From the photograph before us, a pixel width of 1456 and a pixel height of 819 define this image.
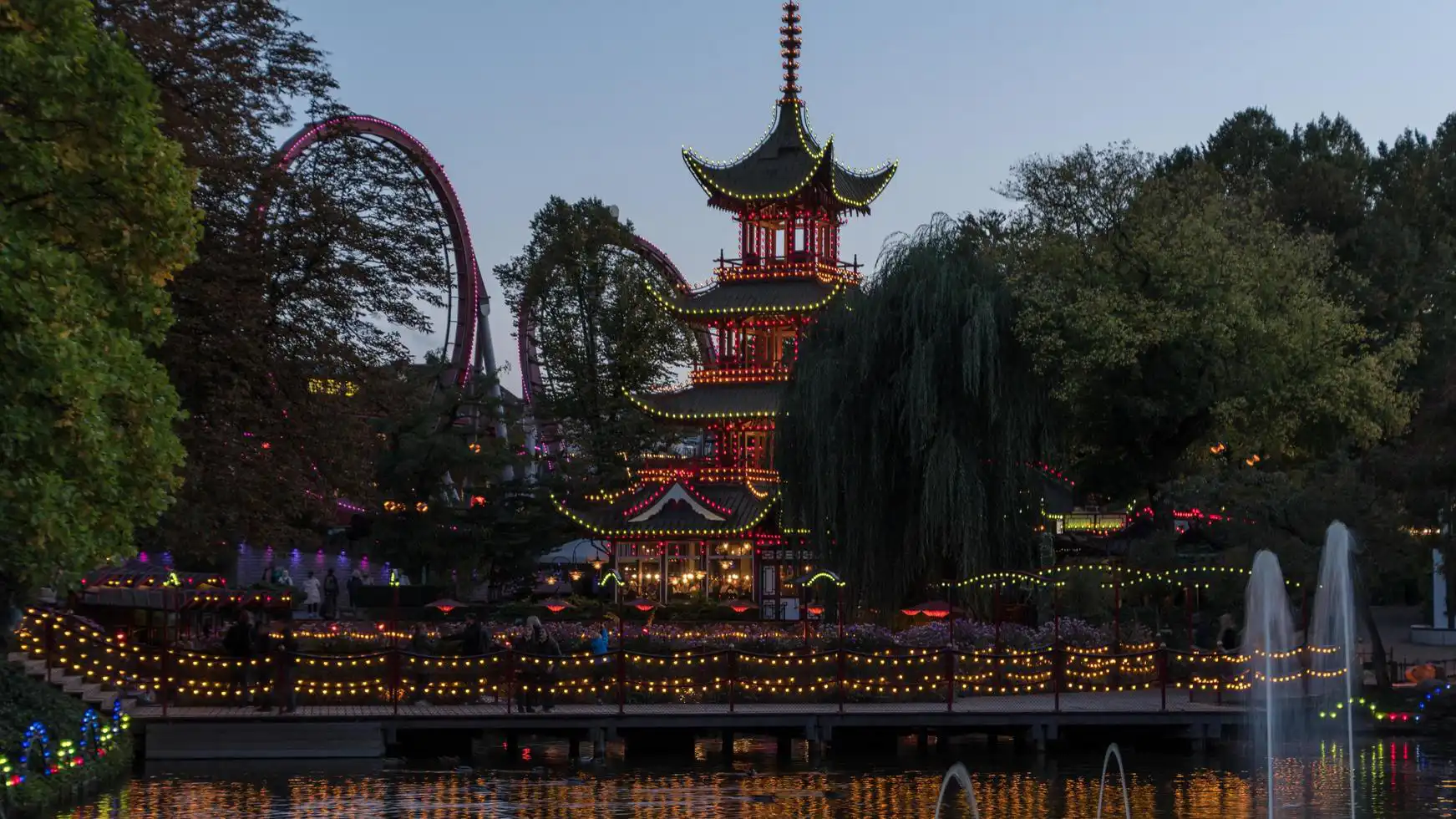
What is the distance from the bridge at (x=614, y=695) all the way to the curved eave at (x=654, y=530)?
910 inches

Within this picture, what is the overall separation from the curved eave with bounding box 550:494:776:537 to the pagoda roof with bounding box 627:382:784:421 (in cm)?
325

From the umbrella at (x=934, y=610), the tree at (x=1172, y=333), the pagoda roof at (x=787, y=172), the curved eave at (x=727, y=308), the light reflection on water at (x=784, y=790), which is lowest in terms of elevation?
the light reflection on water at (x=784, y=790)

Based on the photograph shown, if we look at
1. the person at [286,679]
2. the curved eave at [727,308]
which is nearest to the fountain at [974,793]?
the person at [286,679]

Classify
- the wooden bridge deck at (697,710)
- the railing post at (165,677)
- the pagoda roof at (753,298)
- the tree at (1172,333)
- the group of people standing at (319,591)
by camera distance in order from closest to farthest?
the wooden bridge deck at (697,710) < the railing post at (165,677) < the tree at (1172,333) < the group of people standing at (319,591) < the pagoda roof at (753,298)

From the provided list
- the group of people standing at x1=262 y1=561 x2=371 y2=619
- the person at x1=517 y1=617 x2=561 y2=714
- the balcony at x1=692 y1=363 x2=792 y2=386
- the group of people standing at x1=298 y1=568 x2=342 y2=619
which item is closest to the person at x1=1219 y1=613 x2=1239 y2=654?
the person at x1=517 y1=617 x2=561 y2=714

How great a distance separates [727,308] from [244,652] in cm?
3054

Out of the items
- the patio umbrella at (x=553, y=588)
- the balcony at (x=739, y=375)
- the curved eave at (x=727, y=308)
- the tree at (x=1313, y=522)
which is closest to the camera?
the tree at (x=1313, y=522)

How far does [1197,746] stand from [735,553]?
2902cm

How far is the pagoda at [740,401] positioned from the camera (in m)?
60.0

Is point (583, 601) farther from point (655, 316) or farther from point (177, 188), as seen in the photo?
point (177, 188)

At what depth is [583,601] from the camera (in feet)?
182

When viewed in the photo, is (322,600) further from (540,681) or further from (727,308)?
(540,681)

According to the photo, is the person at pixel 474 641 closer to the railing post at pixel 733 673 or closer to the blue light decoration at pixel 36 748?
the railing post at pixel 733 673

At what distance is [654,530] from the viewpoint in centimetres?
6006
